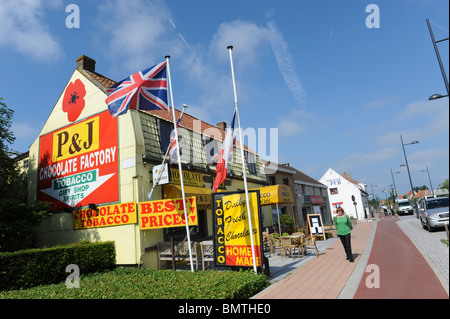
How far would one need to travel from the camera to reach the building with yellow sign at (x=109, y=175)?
36.7 ft

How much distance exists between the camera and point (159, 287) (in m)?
7.26

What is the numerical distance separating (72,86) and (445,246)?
18167mm

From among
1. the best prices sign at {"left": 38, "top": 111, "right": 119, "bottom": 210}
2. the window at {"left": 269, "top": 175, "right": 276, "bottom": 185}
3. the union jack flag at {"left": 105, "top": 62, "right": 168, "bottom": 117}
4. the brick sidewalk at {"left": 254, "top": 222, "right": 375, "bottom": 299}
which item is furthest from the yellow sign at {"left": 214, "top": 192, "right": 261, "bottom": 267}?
the window at {"left": 269, "top": 175, "right": 276, "bottom": 185}

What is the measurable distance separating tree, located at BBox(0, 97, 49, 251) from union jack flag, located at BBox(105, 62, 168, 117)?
6.90 metres

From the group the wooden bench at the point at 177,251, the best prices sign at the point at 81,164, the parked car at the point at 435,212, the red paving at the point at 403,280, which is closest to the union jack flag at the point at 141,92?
the best prices sign at the point at 81,164

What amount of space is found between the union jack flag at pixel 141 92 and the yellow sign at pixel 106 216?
4161mm

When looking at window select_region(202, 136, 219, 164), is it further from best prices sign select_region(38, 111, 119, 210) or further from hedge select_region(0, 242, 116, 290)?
hedge select_region(0, 242, 116, 290)

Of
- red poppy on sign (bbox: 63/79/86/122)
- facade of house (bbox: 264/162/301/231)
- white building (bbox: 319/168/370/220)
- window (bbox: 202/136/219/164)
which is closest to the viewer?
red poppy on sign (bbox: 63/79/86/122)

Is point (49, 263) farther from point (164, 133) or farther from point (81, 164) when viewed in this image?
point (164, 133)

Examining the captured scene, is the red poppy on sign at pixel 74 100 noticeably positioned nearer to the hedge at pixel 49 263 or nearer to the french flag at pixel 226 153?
the hedge at pixel 49 263

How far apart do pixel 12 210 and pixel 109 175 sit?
428cm

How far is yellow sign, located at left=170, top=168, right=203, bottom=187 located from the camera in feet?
41.3
